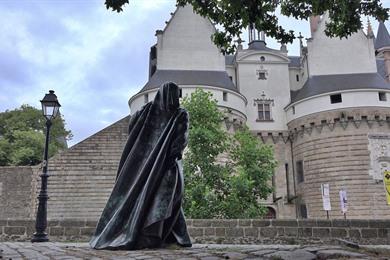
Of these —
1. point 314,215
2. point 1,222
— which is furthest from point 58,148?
point 1,222

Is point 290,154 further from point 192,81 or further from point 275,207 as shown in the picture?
point 192,81

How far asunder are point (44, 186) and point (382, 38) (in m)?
50.0

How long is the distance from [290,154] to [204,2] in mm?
25779

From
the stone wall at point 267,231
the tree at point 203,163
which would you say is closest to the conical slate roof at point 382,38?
the tree at point 203,163

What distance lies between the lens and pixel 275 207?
3153cm

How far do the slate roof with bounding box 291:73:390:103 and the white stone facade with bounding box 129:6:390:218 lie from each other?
7 cm

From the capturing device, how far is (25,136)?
124 feet

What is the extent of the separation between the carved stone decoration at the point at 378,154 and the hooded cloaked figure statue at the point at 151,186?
25.4m

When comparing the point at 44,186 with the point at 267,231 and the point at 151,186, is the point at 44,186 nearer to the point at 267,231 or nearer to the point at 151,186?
the point at 267,231

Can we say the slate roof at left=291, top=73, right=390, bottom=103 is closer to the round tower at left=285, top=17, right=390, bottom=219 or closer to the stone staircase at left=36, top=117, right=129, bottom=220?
the round tower at left=285, top=17, right=390, bottom=219

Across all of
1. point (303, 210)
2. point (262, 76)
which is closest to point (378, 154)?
point (303, 210)

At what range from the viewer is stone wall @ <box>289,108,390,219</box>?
27.6m

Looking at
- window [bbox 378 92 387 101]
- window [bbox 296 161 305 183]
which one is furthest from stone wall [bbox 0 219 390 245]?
window [bbox 378 92 387 101]

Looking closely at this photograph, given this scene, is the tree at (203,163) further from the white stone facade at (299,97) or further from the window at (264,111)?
the window at (264,111)
